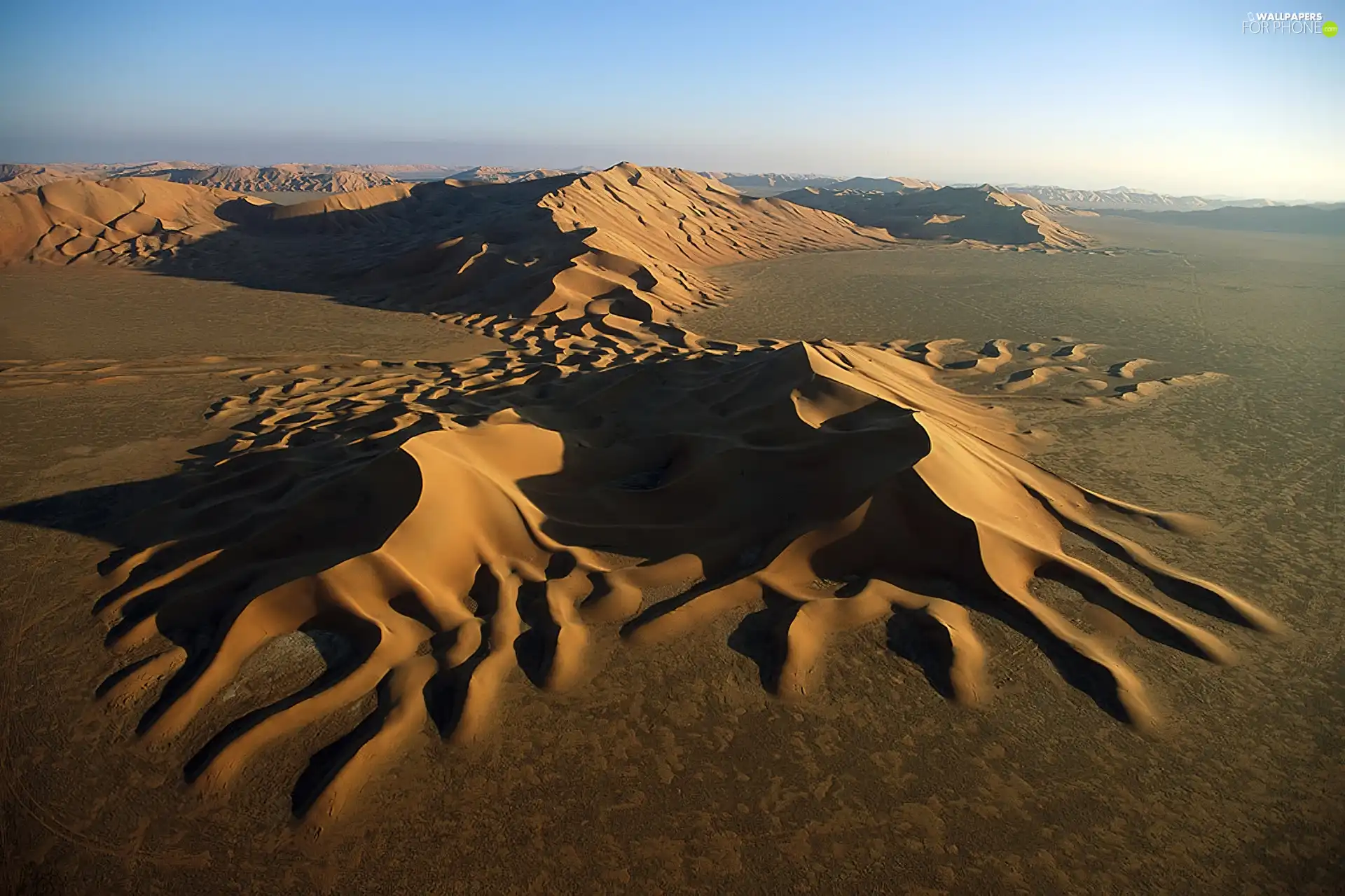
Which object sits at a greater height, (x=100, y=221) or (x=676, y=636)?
(x=100, y=221)

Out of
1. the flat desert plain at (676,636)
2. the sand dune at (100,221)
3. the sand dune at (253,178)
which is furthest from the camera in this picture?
the sand dune at (253,178)

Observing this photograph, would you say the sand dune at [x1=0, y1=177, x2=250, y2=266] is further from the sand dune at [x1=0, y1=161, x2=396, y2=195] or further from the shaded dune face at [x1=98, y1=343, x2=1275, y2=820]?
the sand dune at [x1=0, y1=161, x2=396, y2=195]

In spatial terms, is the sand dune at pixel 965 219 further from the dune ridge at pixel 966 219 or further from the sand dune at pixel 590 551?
the sand dune at pixel 590 551

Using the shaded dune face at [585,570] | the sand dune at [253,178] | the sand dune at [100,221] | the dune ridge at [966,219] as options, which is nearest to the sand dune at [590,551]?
the shaded dune face at [585,570]

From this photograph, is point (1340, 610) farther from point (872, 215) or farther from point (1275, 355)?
point (872, 215)

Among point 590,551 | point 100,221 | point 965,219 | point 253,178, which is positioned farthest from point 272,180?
point 590,551

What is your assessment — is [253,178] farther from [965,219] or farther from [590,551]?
[590,551]

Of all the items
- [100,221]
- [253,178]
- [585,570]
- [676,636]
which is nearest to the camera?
[676,636]
